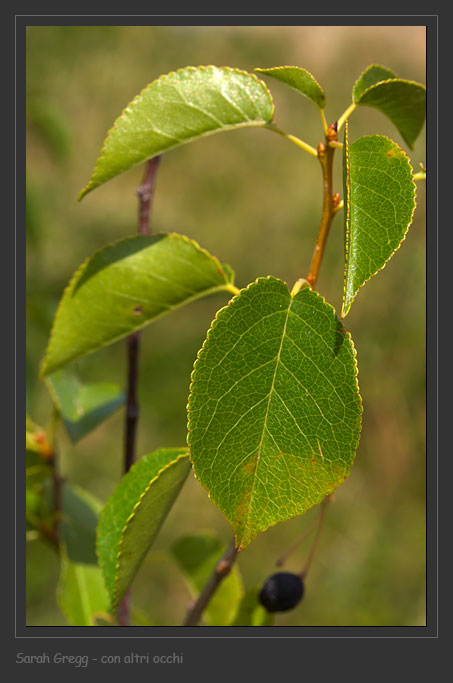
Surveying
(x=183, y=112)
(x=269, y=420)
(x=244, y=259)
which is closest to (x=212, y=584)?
(x=269, y=420)

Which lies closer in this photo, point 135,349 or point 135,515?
point 135,515

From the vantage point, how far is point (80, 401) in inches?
43.5

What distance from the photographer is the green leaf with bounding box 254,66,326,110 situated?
2.23ft

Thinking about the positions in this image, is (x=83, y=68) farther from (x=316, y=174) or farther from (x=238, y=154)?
(x=316, y=174)

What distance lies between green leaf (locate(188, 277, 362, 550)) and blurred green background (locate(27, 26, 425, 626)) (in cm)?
117

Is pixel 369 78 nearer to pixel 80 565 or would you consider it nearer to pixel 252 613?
pixel 252 613

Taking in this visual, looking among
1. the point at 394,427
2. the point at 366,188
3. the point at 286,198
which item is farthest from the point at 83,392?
the point at 286,198

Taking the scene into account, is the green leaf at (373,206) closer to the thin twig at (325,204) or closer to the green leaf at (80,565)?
the thin twig at (325,204)

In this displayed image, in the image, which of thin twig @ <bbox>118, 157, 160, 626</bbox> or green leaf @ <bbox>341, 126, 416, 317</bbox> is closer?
green leaf @ <bbox>341, 126, 416, 317</bbox>

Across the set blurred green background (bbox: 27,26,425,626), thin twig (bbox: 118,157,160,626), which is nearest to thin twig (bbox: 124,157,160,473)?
thin twig (bbox: 118,157,160,626)

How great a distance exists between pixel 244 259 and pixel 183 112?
10.7ft

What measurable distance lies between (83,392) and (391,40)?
11.4 feet

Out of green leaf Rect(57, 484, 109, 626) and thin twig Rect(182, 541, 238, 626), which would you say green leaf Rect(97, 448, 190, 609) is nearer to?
thin twig Rect(182, 541, 238, 626)

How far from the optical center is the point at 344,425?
0.62 metres
